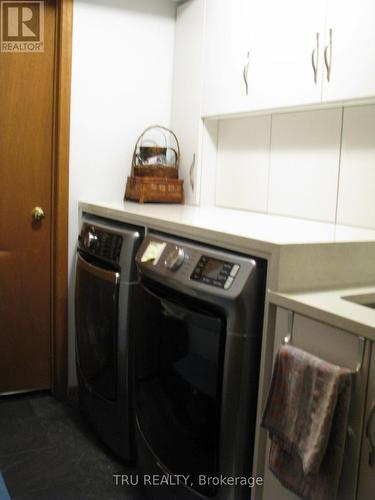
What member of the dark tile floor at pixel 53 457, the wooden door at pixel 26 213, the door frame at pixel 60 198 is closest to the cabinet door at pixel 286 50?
the door frame at pixel 60 198

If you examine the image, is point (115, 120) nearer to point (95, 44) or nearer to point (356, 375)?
point (95, 44)

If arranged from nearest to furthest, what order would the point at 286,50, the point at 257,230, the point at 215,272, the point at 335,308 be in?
the point at 335,308 → the point at 215,272 → the point at 257,230 → the point at 286,50

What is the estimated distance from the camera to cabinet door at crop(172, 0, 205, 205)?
2566mm

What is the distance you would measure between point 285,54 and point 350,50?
0.32 m

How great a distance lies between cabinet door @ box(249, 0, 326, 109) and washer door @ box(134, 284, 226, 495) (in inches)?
35.3

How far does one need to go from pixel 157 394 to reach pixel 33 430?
0.92m

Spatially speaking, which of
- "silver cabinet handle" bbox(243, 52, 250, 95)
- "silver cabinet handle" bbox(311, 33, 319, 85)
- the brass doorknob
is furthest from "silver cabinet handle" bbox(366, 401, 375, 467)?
the brass doorknob

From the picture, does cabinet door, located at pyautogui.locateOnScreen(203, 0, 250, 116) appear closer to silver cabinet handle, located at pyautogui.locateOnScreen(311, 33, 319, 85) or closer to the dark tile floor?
silver cabinet handle, located at pyautogui.locateOnScreen(311, 33, 319, 85)

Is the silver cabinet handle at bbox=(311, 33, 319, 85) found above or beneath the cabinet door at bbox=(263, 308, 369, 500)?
above

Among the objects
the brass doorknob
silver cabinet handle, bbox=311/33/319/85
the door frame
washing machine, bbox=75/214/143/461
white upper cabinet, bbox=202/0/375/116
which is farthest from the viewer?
the brass doorknob

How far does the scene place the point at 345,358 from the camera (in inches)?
44.6

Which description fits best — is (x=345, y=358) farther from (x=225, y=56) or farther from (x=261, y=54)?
(x=225, y=56)

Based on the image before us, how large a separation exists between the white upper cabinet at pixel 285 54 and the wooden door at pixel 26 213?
794mm

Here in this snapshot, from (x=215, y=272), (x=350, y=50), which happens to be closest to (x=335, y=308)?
(x=215, y=272)
